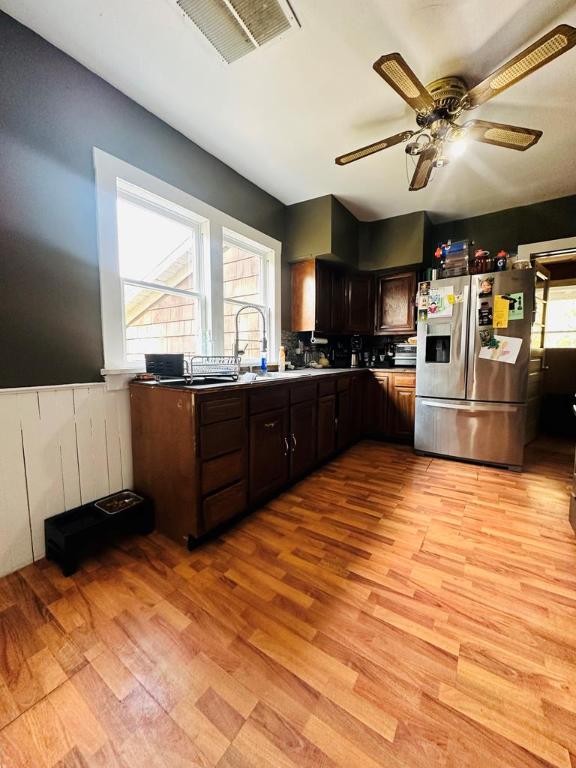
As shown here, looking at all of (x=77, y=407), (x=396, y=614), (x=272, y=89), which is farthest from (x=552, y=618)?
(x=272, y=89)

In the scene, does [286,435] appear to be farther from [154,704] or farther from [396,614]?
[154,704]

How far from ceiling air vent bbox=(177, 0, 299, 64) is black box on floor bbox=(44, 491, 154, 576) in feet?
8.19

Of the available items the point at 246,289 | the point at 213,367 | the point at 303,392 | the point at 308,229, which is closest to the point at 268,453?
the point at 303,392

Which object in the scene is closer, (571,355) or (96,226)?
(96,226)

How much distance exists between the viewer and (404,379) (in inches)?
A: 135

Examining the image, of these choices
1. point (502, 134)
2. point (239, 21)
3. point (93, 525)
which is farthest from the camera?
point (502, 134)

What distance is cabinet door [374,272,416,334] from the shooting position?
12.2ft

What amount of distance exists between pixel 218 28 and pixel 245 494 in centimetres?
248

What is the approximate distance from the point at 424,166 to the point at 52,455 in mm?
2969

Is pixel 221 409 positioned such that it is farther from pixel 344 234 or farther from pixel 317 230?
pixel 344 234

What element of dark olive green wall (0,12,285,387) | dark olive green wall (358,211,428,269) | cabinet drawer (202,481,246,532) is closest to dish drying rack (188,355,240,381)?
dark olive green wall (0,12,285,387)

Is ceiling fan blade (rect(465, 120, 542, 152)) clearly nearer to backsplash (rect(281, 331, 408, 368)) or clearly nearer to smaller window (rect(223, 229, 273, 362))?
smaller window (rect(223, 229, 273, 362))

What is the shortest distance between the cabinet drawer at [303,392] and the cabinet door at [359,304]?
157 cm

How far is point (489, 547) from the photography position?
1.66m
